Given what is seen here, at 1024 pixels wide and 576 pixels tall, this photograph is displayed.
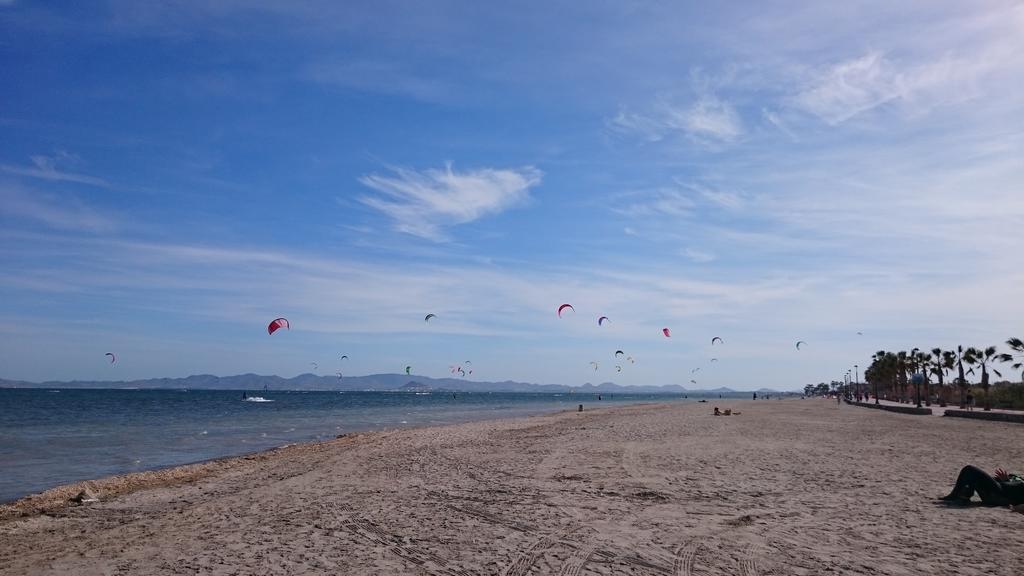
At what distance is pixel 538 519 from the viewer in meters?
8.23

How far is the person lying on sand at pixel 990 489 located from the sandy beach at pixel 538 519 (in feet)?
0.86

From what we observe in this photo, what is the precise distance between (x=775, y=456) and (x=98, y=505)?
13112 mm

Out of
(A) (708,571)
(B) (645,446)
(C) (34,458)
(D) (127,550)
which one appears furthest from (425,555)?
(C) (34,458)

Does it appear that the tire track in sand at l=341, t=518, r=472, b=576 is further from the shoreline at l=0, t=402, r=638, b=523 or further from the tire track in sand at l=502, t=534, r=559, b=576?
the shoreline at l=0, t=402, r=638, b=523

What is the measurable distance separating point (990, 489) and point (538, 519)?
589cm

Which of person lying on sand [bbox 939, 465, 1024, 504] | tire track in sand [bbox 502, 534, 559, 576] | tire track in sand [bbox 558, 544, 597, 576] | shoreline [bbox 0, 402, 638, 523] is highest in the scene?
person lying on sand [bbox 939, 465, 1024, 504]

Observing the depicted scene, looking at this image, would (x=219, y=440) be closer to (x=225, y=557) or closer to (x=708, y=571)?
(x=225, y=557)

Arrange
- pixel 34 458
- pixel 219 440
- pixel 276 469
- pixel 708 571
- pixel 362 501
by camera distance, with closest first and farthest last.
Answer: pixel 708 571 → pixel 362 501 → pixel 276 469 → pixel 34 458 → pixel 219 440

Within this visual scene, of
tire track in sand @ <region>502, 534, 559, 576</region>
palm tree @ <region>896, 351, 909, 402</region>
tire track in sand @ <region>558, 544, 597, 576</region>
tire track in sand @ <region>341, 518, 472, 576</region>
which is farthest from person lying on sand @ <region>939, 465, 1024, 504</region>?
palm tree @ <region>896, 351, 909, 402</region>

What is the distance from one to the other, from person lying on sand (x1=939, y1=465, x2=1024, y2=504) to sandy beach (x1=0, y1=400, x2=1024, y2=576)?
0.26m

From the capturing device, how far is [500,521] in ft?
26.8

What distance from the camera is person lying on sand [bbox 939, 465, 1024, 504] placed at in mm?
8461

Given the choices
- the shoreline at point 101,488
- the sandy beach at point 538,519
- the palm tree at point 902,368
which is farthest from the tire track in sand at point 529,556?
the palm tree at point 902,368

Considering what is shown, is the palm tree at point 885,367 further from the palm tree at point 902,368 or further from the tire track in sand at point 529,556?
the tire track in sand at point 529,556
